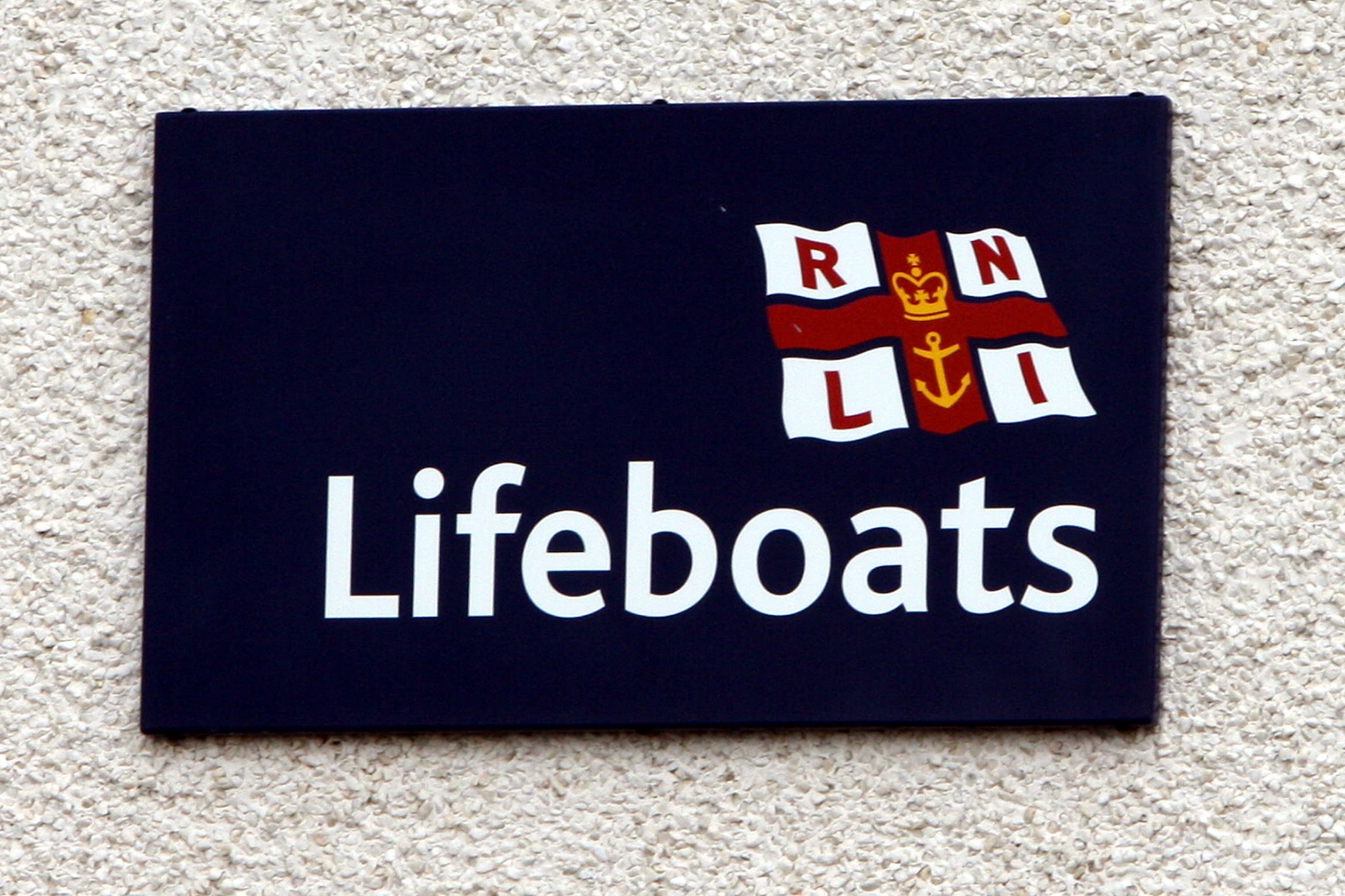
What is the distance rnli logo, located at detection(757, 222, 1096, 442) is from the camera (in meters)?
4.02

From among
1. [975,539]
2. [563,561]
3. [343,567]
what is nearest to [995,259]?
[975,539]

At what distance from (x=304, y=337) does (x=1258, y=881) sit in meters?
2.02

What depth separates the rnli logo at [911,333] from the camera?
4023 mm

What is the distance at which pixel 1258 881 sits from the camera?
3.88 metres

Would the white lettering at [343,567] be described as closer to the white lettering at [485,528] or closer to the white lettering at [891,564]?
the white lettering at [485,528]

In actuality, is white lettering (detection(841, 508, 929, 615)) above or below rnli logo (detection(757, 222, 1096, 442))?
below

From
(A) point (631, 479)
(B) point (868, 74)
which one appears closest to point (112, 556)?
(A) point (631, 479)

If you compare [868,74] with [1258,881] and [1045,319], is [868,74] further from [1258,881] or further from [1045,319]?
[1258,881]

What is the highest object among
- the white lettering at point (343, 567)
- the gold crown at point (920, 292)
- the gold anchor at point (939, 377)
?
the gold crown at point (920, 292)

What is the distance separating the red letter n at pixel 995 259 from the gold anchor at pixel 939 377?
0.14 m

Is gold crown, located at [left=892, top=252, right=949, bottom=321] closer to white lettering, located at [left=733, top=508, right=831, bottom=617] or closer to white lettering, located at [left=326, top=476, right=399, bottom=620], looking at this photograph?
white lettering, located at [left=733, top=508, right=831, bottom=617]

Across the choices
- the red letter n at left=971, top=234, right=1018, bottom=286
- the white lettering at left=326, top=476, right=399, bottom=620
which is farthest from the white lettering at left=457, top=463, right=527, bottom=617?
the red letter n at left=971, top=234, right=1018, bottom=286

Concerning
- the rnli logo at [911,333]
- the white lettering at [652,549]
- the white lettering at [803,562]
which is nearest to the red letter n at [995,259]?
the rnli logo at [911,333]

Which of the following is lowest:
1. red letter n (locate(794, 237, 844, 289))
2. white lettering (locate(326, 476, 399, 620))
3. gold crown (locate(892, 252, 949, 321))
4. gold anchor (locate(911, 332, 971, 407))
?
white lettering (locate(326, 476, 399, 620))
